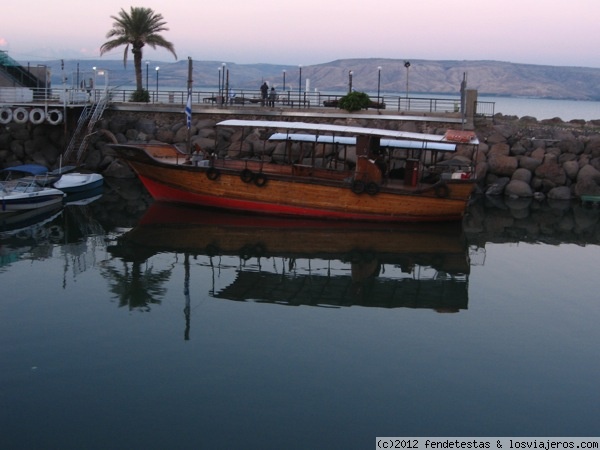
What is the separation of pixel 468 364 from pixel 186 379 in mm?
5619

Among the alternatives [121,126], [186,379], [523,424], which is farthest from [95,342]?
[121,126]

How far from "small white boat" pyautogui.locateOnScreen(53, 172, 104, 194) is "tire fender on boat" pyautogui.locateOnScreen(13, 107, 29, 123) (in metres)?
3.96

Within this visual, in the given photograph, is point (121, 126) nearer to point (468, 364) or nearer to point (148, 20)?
point (148, 20)

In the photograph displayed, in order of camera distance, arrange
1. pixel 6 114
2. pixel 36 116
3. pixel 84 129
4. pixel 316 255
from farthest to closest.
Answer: pixel 84 129 < pixel 36 116 < pixel 6 114 < pixel 316 255

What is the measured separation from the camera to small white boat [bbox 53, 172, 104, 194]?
108 feet

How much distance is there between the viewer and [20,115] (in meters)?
35.8

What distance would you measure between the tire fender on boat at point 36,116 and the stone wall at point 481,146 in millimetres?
1620

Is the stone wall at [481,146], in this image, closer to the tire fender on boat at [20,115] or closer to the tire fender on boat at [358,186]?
the tire fender on boat at [20,115]

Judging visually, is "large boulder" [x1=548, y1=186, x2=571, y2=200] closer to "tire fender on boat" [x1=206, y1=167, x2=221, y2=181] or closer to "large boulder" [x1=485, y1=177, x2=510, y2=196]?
"large boulder" [x1=485, y1=177, x2=510, y2=196]

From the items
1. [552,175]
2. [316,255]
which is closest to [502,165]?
[552,175]

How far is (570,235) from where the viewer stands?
29.0 m

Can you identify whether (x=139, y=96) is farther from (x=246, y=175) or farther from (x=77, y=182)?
(x=246, y=175)

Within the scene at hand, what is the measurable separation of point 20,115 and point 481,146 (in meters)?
22.6

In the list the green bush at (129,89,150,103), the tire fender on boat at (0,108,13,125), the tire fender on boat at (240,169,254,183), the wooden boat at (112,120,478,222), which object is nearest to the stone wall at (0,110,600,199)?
the green bush at (129,89,150,103)
